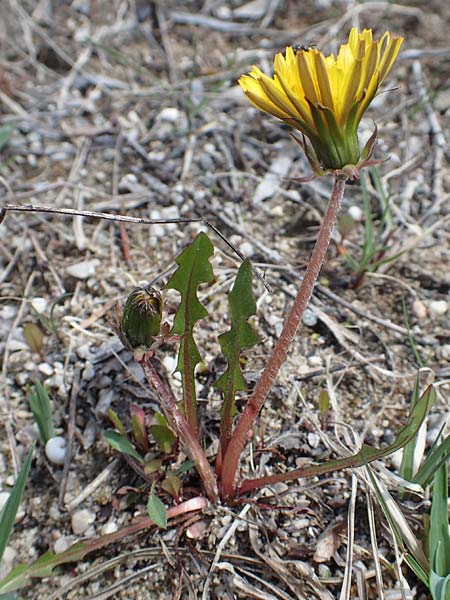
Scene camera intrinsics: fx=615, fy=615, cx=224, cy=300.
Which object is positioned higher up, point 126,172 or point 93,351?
point 126,172

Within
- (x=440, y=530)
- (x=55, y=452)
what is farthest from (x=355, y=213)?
(x=55, y=452)

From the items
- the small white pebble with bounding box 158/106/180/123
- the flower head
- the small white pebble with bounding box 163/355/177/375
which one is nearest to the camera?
the flower head

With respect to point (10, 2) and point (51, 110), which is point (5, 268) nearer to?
point (51, 110)

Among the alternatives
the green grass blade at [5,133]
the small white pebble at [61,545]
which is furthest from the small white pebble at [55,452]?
the green grass blade at [5,133]

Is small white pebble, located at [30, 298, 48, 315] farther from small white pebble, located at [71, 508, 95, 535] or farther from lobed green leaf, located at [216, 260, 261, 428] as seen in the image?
lobed green leaf, located at [216, 260, 261, 428]

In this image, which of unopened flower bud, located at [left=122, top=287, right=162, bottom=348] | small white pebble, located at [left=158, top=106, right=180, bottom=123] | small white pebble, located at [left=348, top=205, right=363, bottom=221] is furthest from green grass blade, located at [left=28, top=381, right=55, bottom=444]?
small white pebble, located at [left=158, top=106, right=180, bottom=123]

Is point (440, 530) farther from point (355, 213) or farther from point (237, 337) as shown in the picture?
point (355, 213)

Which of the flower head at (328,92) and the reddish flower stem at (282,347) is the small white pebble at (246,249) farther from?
the flower head at (328,92)

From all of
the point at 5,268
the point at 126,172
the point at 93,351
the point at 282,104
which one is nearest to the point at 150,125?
the point at 126,172
